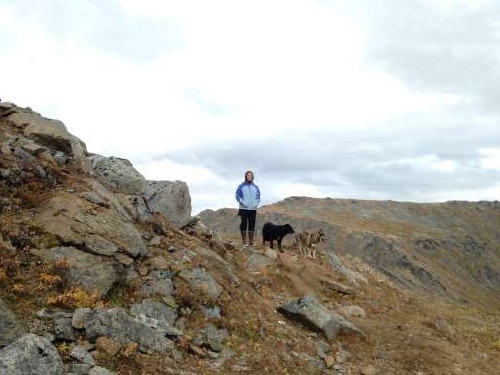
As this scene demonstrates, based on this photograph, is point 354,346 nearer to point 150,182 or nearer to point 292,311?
point 292,311

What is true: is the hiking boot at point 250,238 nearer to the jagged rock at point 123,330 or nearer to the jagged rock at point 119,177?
the jagged rock at point 119,177

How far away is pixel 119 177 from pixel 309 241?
10958mm

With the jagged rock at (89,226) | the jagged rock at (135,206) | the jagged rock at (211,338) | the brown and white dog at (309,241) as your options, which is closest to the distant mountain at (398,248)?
the brown and white dog at (309,241)

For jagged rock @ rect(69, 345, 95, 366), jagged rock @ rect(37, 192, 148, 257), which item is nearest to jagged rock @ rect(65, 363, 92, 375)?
jagged rock @ rect(69, 345, 95, 366)

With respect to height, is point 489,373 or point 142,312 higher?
point 142,312

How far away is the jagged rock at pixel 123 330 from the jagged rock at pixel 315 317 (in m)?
5.62

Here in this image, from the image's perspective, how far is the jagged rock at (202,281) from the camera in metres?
15.6

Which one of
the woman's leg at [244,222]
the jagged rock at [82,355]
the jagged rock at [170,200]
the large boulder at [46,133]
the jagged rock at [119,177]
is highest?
the large boulder at [46,133]

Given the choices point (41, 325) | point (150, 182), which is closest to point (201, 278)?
point (41, 325)

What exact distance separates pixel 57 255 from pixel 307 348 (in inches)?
289

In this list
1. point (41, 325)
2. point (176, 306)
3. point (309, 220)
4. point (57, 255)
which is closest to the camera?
point (41, 325)

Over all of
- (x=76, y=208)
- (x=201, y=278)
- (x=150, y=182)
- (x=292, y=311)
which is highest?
(x=150, y=182)

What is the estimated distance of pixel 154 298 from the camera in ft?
Result: 46.8

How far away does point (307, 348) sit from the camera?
15.0 meters
